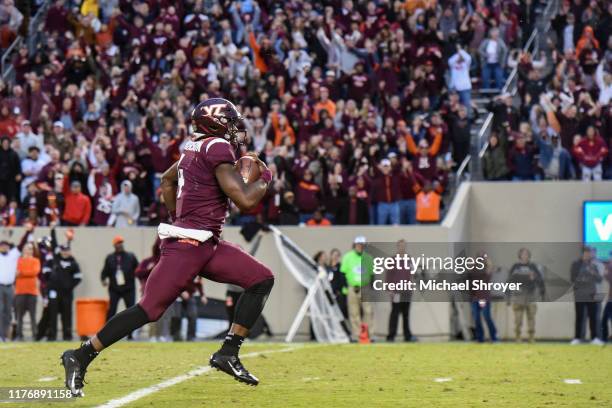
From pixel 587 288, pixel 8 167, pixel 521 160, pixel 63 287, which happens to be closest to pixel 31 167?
pixel 8 167

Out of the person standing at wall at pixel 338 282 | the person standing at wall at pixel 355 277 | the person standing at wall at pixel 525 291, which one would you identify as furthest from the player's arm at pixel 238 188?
the person standing at wall at pixel 338 282

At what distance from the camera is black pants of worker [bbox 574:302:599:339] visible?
793 inches

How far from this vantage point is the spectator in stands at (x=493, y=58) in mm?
23656

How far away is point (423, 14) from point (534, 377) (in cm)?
1440

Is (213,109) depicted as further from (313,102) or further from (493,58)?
(493,58)

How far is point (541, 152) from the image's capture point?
21.7 meters

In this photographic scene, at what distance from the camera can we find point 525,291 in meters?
20.3

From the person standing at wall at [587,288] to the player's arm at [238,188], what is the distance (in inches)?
486

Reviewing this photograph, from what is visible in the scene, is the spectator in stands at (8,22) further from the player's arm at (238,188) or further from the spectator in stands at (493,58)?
the player's arm at (238,188)

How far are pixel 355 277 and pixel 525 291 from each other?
109 inches

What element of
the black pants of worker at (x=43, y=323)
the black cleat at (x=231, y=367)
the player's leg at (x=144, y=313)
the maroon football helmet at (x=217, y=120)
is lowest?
the black pants of worker at (x=43, y=323)

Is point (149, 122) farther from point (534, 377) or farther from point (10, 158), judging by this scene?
point (534, 377)

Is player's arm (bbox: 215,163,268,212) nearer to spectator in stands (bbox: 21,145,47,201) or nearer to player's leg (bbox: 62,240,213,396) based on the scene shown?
player's leg (bbox: 62,240,213,396)

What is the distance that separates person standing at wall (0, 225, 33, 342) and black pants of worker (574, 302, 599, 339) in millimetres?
9172
